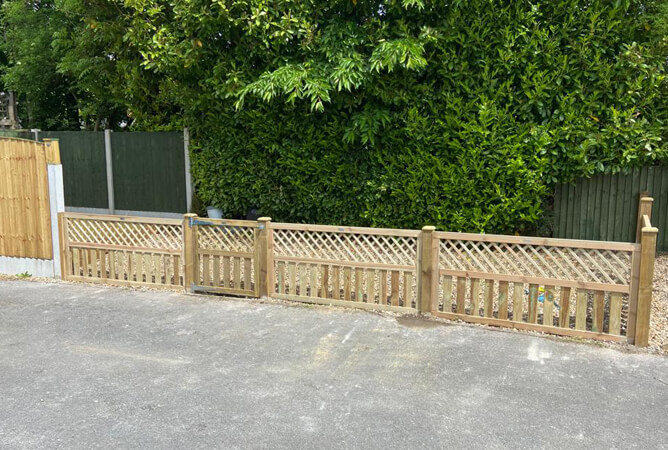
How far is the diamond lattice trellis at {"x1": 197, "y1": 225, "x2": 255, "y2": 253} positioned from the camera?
6418 millimetres

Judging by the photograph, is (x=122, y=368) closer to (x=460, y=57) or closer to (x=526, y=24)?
(x=460, y=57)

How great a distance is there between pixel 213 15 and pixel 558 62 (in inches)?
185

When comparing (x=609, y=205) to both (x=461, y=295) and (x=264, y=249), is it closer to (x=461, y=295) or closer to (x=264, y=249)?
(x=461, y=295)

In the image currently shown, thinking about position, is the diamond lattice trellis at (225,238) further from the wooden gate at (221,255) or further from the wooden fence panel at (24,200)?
the wooden fence panel at (24,200)

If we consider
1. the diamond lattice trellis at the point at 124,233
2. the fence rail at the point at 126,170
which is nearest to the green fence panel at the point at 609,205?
the diamond lattice trellis at the point at 124,233

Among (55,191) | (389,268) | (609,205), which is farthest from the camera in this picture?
(609,205)

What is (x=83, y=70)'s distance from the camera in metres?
11.5

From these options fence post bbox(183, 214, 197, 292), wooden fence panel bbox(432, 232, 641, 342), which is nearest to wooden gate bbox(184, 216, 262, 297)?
fence post bbox(183, 214, 197, 292)

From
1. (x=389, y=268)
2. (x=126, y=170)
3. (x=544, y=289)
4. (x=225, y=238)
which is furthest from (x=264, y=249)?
(x=126, y=170)

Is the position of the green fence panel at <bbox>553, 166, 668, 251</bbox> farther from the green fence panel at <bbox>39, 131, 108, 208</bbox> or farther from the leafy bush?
the green fence panel at <bbox>39, 131, 108, 208</bbox>

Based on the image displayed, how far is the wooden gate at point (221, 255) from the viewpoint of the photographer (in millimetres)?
6387

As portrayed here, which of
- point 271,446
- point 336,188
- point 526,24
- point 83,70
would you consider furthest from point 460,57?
point 83,70

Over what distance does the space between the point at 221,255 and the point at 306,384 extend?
2.67m

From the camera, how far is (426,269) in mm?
5684
